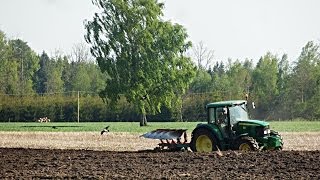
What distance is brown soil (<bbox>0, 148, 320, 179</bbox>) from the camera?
47.2 feet

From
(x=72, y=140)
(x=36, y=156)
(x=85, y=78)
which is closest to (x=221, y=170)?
(x=36, y=156)

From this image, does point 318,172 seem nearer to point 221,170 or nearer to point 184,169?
point 221,170

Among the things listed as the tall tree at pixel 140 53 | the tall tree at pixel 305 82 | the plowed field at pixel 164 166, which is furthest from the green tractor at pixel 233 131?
the tall tree at pixel 305 82

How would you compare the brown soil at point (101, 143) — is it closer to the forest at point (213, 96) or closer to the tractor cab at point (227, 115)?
the tractor cab at point (227, 115)

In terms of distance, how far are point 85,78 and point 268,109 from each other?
34.7 metres

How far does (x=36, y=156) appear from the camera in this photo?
67.6 feet

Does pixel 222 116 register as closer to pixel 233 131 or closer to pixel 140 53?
pixel 233 131

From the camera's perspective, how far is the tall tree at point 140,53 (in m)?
57.9

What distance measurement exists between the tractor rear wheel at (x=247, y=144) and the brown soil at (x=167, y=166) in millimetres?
1126

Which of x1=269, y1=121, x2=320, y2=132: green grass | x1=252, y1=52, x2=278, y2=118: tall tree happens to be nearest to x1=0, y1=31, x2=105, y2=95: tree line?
x1=252, y1=52, x2=278, y2=118: tall tree

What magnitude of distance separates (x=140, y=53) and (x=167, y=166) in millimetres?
42649

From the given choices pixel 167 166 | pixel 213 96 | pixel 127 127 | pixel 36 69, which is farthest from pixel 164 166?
pixel 36 69

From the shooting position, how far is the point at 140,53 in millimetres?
58688

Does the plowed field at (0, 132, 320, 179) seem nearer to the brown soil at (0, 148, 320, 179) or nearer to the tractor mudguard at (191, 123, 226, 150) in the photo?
the brown soil at (0, 148, 320, 179)
